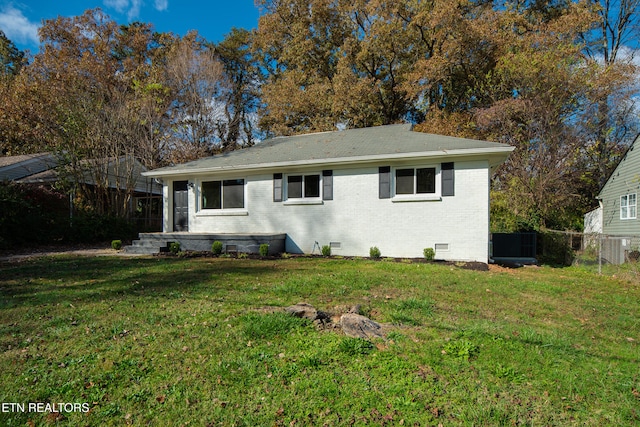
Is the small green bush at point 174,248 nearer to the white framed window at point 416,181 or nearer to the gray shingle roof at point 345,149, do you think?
the gray shingle roof at point 345,149

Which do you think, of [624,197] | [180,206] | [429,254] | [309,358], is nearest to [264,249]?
[180,206]

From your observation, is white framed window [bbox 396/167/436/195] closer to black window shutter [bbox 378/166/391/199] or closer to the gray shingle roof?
black window shutter [bbox 378/166/391/199]

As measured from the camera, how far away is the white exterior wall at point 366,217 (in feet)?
31.9

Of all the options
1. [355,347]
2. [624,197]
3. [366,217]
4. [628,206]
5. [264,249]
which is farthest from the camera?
[624,197]

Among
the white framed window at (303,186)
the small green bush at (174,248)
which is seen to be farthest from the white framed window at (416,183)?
the small green bush at (174,248)

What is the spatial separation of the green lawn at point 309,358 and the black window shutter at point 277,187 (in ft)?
19.4

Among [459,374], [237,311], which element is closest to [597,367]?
[459,374]

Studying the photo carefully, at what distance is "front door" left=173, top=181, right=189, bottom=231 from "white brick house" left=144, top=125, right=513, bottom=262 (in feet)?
0.13

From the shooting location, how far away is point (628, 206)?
14273mm

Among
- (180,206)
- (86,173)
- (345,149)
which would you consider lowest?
(180,206)

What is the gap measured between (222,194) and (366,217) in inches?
222

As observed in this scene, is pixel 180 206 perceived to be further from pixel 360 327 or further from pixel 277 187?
pixel 360 327

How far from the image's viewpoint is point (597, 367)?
10.5 feet

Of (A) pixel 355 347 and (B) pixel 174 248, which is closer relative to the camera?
(A) pixel 355 347
